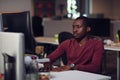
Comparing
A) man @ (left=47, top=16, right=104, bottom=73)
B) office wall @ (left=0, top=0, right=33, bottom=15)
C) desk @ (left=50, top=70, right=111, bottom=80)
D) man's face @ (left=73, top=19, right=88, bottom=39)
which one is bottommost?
desk @ (left=50, top=70, right=111, bottom=80)

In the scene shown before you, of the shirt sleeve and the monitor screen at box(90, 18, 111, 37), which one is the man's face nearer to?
the shirt sleeve

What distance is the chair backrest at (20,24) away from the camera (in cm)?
245

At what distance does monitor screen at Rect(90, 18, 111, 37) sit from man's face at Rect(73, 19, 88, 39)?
282 cm

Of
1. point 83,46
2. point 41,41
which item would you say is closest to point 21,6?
point 41,41

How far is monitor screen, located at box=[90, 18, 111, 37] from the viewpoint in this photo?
563 cm

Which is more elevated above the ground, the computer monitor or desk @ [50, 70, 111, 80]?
the computer monitor

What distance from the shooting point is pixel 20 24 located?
2549mm

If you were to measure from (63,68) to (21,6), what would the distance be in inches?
296

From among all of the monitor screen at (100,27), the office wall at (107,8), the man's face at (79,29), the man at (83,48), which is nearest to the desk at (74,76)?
the man at (83,48)

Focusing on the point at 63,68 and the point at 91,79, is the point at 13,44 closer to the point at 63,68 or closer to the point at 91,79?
the point at 91,79

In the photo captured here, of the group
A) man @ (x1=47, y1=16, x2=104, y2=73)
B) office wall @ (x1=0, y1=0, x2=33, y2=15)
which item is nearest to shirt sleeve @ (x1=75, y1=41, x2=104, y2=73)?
man @ (x1=47, y1=16, x2=104, y2=73)

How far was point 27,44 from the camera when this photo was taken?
2.47 m

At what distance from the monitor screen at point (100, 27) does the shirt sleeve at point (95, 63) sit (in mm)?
2843

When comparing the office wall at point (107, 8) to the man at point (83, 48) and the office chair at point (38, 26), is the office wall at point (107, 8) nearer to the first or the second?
the office chair at point (38, 26)
